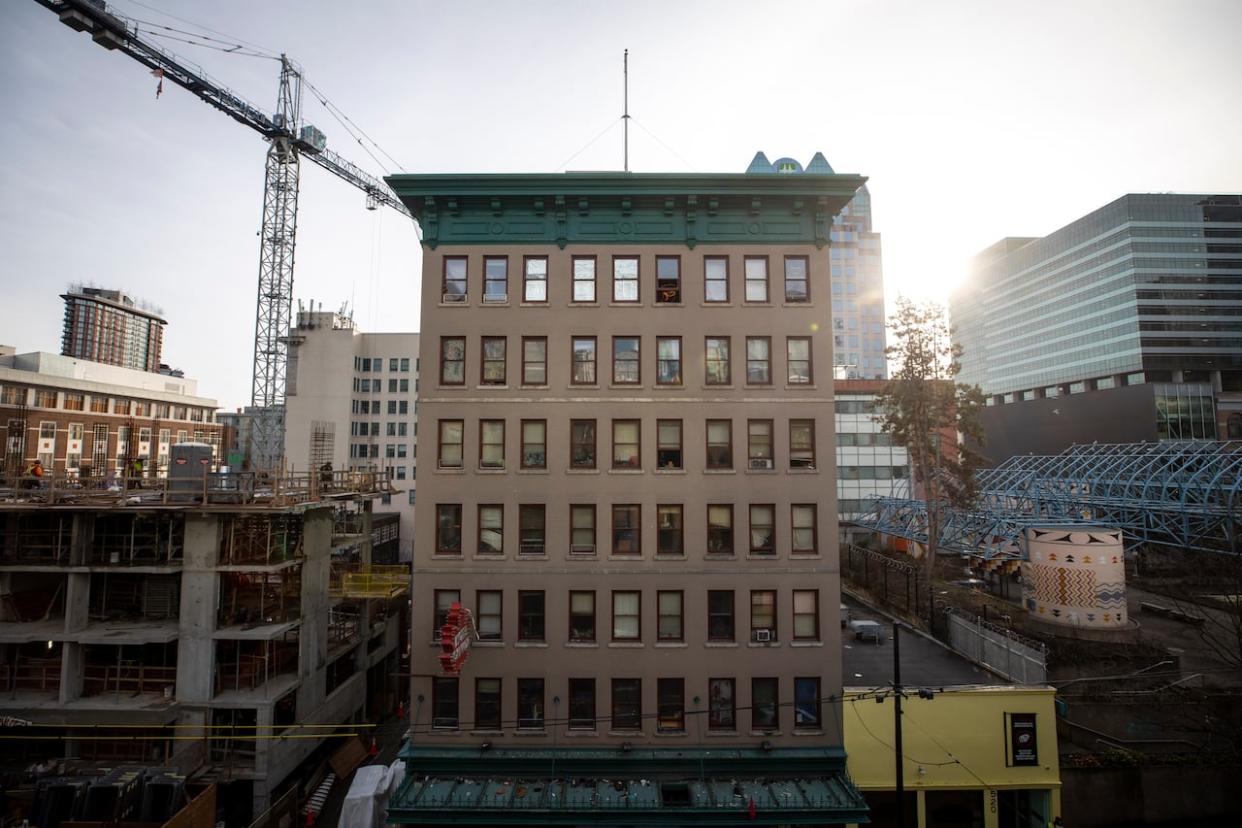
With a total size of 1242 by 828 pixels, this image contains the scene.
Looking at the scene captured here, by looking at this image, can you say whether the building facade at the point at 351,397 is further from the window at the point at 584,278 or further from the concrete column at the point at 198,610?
the window at the point at 584,278

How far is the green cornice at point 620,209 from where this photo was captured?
71.9 feet

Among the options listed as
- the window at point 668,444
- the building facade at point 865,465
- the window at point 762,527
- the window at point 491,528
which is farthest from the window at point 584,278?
the building facade at point 865,465

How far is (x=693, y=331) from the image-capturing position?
868 inches

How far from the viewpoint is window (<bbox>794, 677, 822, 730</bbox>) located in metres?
20.6

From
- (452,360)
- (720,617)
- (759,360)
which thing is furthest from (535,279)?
(720,617)

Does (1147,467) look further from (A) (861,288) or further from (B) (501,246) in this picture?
(A) (861,288)

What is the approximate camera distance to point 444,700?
20672 mm

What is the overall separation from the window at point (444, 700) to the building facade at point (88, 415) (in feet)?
187

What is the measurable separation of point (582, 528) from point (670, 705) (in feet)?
22.9

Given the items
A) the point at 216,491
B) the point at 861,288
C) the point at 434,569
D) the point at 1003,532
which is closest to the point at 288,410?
the point at 216,491

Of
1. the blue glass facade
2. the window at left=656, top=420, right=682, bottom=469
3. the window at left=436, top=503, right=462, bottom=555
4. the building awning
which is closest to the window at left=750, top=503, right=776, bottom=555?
the window at left=656, top=420, right=682, bottom=469

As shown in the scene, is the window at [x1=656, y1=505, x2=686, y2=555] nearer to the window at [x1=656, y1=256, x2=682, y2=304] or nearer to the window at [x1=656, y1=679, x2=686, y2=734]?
the window at [x1=656, y1=679, x2=686, y2=734]

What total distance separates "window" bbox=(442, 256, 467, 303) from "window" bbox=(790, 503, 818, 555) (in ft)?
49.0

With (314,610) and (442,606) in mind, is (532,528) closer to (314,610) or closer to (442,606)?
(442,606)
